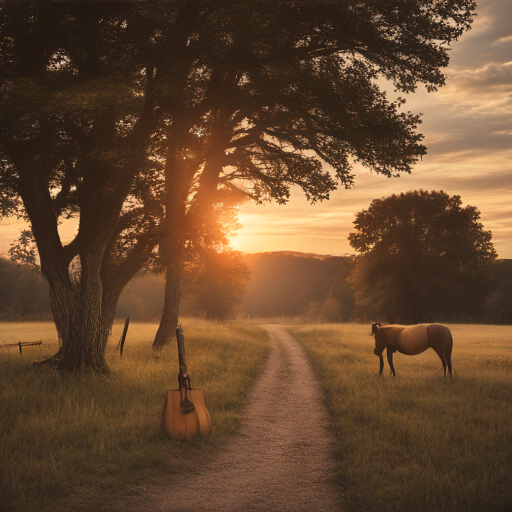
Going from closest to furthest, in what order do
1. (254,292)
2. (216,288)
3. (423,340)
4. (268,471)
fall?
(268,471), (423,340), (216,288), (254,292)

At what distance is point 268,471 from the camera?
6254 millimetres

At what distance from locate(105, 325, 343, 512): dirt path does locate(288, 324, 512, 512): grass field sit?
35 cm

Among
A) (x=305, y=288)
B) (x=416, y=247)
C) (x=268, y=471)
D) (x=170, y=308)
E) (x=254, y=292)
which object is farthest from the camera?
(x=254, y=292)

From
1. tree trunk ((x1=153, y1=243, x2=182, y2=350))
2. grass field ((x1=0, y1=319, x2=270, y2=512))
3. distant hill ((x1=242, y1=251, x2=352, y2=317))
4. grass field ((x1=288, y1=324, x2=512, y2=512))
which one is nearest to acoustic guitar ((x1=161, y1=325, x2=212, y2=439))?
grass field ((x1=0, y1=319, x2=270, y2=512))

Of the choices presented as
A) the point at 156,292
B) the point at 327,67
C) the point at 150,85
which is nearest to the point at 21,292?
the point at 156,292

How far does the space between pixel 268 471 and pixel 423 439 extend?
2.68 metres

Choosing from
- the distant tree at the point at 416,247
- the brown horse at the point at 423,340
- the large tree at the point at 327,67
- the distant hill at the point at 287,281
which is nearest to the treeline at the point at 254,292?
the distant hill at the point at 287,281

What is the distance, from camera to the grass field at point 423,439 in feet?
17.0

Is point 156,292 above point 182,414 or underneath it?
above

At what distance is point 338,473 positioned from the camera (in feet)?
20.0

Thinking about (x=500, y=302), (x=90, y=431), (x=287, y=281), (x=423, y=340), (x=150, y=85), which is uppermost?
(x=150, y=85)

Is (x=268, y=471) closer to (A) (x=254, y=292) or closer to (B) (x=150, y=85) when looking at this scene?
(B) (x=150, y=85)

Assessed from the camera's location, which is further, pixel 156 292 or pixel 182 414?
pixel 156 292

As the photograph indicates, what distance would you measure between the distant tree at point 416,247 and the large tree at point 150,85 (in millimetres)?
28452
